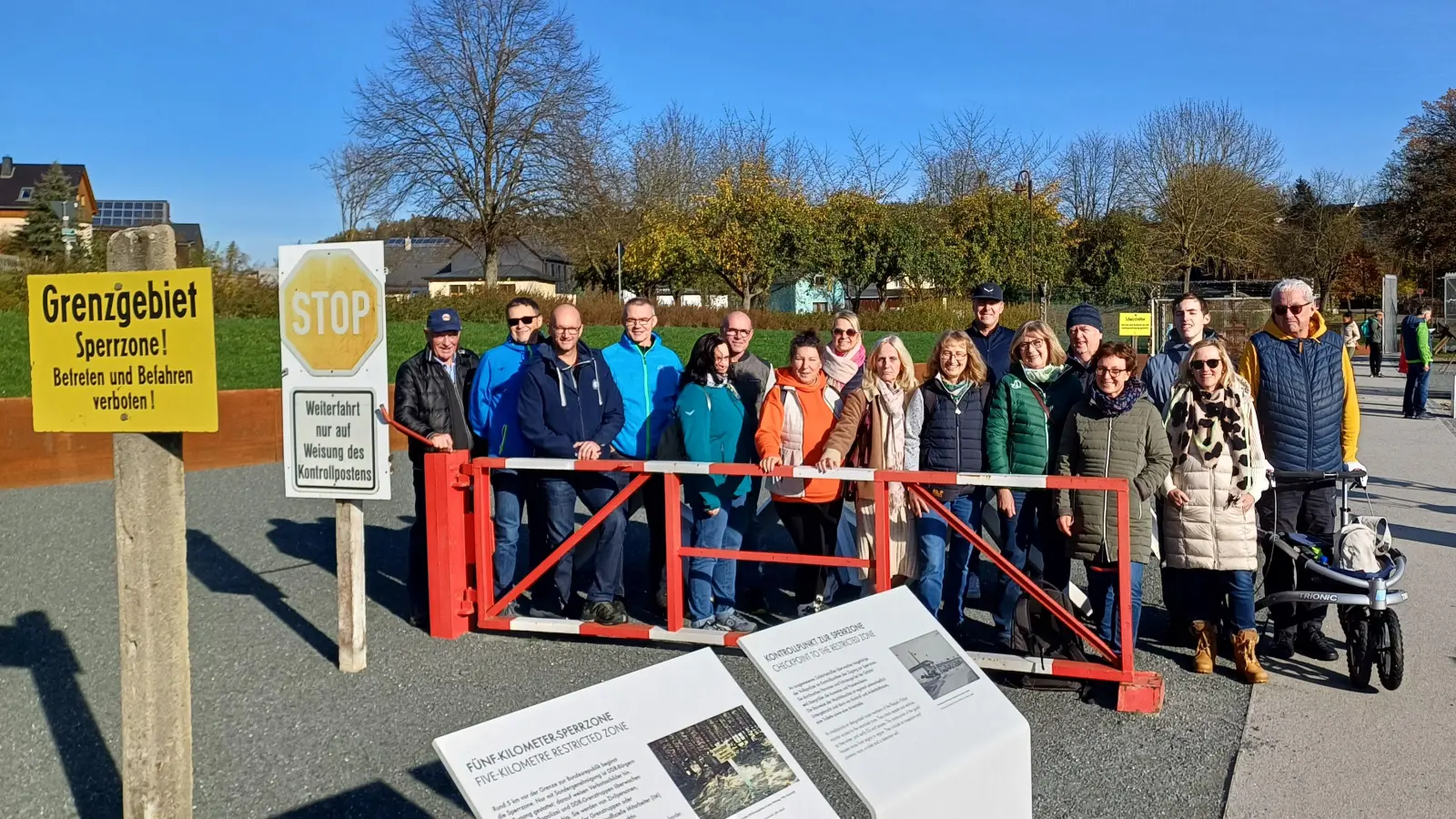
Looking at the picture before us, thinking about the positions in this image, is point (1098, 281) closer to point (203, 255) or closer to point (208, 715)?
point (203, 255)

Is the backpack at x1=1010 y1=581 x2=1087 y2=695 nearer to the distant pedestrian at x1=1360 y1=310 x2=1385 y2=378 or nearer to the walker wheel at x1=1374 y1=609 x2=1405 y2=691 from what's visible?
the walker wheel at x1=1374 y1=609 x2=1405 y2=691

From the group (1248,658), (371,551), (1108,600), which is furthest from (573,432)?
(1248,658)

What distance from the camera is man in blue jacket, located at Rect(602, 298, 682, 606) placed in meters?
6.41

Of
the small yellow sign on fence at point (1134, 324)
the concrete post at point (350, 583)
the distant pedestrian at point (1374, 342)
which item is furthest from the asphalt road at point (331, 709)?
the distant pedestrian at point (1374, 342)

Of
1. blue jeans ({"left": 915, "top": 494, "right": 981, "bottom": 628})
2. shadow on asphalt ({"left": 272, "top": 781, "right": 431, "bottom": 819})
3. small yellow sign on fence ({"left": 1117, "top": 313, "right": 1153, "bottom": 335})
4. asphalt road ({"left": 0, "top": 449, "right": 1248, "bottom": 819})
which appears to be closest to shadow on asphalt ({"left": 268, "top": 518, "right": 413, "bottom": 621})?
asphalt road ({"left": 0, "top": 449, "right": 1248, "bottom": 819})

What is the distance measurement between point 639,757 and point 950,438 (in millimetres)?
3585

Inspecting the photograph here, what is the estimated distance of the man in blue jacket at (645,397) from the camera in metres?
6.41

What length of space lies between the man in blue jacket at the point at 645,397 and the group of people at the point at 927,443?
0.01 metres

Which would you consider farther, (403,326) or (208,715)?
(403,326)

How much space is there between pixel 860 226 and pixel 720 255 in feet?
14.2

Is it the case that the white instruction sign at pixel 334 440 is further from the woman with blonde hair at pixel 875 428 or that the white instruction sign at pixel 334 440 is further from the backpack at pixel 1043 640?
the backpack at pixel 1043 640

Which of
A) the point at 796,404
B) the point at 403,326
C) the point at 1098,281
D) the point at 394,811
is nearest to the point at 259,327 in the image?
the point at 403,326

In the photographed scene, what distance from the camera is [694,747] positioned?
8.08 ft

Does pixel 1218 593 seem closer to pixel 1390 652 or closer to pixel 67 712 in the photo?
pixel 1390 652
